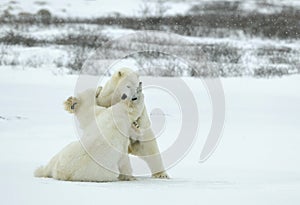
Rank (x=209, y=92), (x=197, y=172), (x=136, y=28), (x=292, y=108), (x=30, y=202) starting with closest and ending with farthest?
(x=30, y=202) → (x=197, y=172) → (x=292, y=108) → (x=209, y=92) → (x=136, y=28)

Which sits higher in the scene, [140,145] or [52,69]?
[52,69]

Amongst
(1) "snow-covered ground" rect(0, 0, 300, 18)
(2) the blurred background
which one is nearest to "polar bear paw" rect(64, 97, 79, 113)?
(2) the blurred background

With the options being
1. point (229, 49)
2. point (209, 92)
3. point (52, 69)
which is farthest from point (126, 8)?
point (209, 92)

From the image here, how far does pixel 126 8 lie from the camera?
24.8 m

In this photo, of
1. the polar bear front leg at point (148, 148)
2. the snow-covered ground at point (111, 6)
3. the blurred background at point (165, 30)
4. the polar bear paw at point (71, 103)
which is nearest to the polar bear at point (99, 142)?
the polar bear paw at point (71, 103)

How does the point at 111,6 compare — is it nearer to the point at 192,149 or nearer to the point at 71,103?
the point at 192,149

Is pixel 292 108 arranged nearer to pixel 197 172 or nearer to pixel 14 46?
pixel 197 172

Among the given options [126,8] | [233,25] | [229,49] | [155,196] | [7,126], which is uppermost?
[126,8]

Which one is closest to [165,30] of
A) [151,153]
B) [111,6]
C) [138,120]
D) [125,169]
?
[111,6]

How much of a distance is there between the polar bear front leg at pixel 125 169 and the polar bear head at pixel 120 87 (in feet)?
1.21

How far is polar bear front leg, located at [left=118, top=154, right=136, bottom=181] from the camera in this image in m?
3.62

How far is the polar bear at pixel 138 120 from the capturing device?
368 centimetres

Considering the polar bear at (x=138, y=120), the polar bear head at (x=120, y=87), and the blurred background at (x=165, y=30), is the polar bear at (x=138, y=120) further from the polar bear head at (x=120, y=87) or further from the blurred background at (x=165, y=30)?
the blurred background at (x=165, y=30)

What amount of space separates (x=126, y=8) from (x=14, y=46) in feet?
34.1
